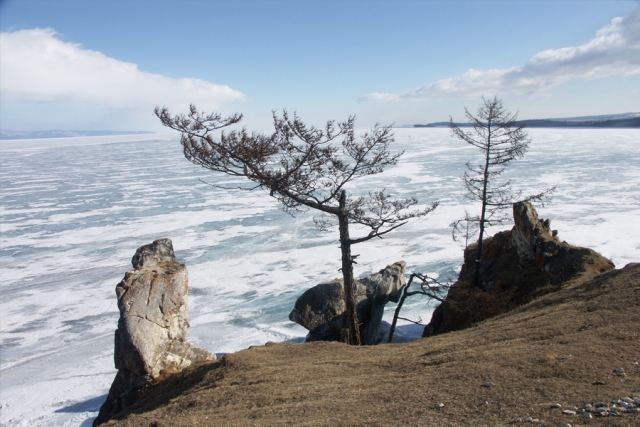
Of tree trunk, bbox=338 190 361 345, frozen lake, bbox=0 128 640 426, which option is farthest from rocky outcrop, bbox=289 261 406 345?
tree trunk, bbox=338 190 361 345

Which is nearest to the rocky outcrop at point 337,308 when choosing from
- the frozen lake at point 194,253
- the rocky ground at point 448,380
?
the frozen lake at point 194,253

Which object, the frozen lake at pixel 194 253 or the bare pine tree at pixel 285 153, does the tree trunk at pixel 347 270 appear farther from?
the frozen lake at pixel 194 253

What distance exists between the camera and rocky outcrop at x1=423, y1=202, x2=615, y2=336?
1209 centimetres

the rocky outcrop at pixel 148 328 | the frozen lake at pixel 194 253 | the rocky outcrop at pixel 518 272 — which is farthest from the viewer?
the frozen lake at pixel 194 253

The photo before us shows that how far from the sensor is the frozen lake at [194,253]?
40.4 feet

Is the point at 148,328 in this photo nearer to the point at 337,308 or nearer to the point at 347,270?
the point at 347,270

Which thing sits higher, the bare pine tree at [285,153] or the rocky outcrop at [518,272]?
the bare pine tree at [285,153]

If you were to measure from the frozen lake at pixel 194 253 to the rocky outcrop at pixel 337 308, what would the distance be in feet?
5.00

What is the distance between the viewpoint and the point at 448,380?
539 cm

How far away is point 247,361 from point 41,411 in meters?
6.21

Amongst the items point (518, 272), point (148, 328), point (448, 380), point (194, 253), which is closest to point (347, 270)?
point (148, 328)

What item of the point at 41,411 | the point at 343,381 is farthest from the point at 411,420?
the point at 41,411

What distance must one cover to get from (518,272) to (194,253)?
13575 millimetres

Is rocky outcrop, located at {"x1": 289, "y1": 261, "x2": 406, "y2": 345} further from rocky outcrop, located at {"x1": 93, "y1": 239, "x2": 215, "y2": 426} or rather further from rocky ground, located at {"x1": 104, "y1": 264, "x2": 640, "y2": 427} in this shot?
rocky ground, located at {"x1": 104, "y1": 264, "x2": 640, "y2": 427}
